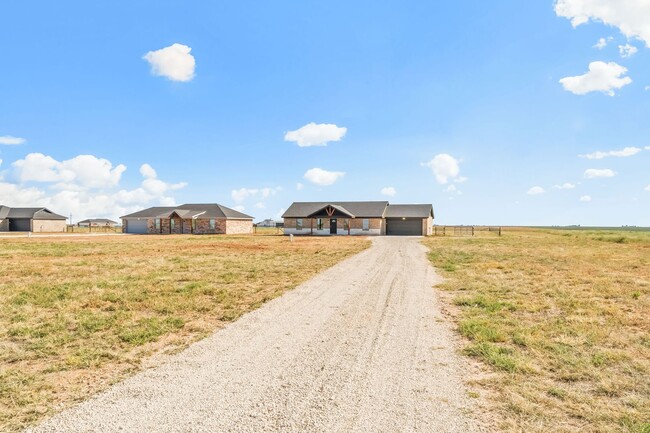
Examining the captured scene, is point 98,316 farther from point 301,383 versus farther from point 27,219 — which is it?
point 27,219

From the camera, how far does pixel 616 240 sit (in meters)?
37.6

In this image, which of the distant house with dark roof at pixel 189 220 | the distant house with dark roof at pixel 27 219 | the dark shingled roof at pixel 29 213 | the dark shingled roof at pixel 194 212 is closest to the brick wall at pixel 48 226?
the distant house with dark roof at pixel 27 219

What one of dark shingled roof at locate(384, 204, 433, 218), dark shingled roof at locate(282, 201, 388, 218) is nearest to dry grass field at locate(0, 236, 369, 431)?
dark shingled roof at locate(282, 201, 388, 218)

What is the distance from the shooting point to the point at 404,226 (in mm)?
52000

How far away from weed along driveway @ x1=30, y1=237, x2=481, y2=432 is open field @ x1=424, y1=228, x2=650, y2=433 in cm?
57

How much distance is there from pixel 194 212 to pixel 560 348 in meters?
56.4

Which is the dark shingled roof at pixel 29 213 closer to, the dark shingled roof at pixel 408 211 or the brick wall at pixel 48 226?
the brick wall at pixel 48 226

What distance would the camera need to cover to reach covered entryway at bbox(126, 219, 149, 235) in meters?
59.5

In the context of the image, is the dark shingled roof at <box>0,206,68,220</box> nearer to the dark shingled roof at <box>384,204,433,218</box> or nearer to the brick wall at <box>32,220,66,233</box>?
the brick wall at <box>32,220,66,233</box>

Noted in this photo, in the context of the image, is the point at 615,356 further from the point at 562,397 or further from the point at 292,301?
the point at 292,301

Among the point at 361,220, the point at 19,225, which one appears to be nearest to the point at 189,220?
the point at 361,220

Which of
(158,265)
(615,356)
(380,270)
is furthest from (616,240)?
(158,265)

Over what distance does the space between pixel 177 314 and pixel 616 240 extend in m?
44.7

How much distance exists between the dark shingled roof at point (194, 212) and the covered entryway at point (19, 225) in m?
18.1
